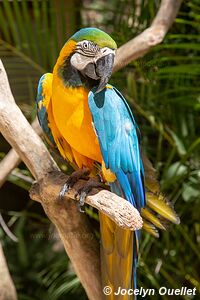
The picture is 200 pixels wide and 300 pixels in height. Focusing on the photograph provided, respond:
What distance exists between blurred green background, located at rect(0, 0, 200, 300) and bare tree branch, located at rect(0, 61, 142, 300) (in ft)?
0.75

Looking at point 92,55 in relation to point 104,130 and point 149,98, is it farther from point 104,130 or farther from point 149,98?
point 149,98

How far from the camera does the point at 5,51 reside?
3.91 ft

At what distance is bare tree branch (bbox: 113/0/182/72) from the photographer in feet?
3.28

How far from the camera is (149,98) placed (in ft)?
4.27

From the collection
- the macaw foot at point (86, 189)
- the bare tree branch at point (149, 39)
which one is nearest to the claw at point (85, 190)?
the macaw foot at point (86, 189)

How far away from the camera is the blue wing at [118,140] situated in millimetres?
764

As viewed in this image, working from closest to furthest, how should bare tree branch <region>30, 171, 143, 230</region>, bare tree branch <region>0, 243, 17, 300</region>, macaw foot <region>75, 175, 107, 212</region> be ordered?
bare tree branch <region>30, 171, 143, 230</region>
macaw foot <region>75, 175, 107, 212</region>
bare tree branch <region>0, 243, 17, 300</region>

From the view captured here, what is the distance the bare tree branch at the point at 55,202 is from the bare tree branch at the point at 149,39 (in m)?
0.20

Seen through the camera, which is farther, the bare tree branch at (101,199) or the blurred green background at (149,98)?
the blurred green background at (149,98)

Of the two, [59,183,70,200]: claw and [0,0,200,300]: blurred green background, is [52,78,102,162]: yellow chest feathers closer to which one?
[59,183,70,200]: claw

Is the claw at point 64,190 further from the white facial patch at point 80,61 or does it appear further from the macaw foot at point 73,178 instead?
the white facial patch at point 80,61

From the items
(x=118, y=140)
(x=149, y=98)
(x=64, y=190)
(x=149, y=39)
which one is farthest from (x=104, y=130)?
(x=149, y=98)

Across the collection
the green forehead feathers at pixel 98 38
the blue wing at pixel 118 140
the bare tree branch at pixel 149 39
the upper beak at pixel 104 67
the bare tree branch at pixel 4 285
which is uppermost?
the green forehead feathers at pixel 98 38

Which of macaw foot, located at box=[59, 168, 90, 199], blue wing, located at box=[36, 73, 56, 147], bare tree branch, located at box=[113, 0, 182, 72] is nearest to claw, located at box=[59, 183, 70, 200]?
macaw foot, located at box=[59, 168, 90, 199]
